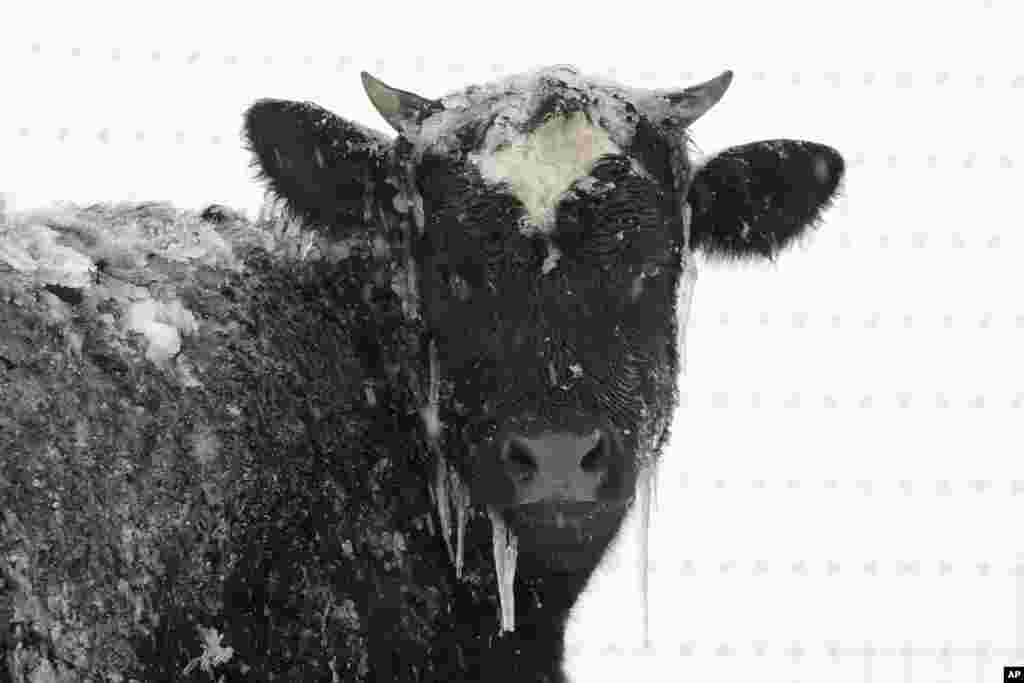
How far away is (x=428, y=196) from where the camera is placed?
4.58 metres

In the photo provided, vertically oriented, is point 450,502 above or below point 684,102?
below

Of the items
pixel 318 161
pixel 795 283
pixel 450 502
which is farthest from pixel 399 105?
pixel 795 283

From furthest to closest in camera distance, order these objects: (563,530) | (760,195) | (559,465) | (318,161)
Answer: (760,195), (318,161), (563,530), (559,465)

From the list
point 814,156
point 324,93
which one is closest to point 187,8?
point 324,93

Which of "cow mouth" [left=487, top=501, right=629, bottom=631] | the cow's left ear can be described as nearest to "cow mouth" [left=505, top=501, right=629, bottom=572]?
"cow mouth" [left=487, top=501, right=629, bottom=631]

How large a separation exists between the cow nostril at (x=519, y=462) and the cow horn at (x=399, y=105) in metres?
1.21

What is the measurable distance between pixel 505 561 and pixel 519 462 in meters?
0.45

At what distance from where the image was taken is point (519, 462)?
4039mm

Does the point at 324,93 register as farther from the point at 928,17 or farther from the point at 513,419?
the point at 513,419

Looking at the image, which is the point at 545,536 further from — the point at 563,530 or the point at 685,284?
the point at 685,284

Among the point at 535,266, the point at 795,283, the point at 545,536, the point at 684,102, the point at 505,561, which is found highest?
the point at 684,102

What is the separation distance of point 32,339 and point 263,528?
2.46 feet

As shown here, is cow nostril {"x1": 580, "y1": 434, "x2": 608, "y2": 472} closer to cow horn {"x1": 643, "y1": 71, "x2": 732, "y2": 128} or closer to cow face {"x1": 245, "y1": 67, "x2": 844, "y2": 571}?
cow face {"x1": 245, "y1": 67, "x2": 844, "y2": 571}

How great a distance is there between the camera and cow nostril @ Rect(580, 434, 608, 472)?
13.1 ft
